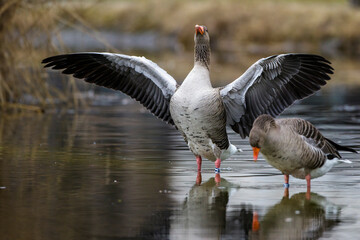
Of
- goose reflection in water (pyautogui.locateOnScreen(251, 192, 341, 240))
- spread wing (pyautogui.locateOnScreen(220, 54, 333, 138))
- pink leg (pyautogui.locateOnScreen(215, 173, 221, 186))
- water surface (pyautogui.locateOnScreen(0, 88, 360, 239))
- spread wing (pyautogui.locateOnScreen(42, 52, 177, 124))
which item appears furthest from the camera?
spread wing (pyautogui.locateOnScreen(42, 52, 177, 124))

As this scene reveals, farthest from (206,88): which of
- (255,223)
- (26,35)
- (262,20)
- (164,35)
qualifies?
(164,35)

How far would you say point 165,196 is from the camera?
815 centimetres

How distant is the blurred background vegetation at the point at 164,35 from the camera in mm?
15461

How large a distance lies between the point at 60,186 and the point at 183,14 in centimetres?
4362

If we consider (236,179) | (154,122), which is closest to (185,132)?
(236,179)

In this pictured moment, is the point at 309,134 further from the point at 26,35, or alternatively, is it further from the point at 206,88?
the point at 26,35

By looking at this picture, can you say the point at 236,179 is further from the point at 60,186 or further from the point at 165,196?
the point at 60,186

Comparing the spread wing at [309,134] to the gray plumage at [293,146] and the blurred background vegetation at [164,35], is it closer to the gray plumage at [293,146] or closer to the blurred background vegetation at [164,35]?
the gray plumage at [293,146]

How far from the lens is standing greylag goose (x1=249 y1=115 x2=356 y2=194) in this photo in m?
8.07

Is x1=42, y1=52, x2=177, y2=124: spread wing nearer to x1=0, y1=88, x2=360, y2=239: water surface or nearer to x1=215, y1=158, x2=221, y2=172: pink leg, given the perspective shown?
Result: x1=0, y1=88, x2=360, y2=239: water surface

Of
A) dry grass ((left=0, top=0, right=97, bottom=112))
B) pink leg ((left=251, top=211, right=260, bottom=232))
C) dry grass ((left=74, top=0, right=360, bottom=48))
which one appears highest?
dry grass ((left=74, top=0, right=360, bottom=48))

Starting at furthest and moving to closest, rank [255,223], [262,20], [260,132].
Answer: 1. [262,20]
2. [260,132]
3. [255,223]

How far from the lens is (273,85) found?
997 cm

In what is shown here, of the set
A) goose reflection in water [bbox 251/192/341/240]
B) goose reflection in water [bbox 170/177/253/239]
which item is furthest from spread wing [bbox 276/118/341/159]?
goose reflection in water [bbox 170/177/253/239]
